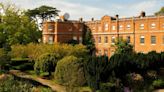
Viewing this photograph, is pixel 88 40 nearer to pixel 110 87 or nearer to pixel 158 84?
pixel 158 84

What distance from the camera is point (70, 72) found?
1177 inches

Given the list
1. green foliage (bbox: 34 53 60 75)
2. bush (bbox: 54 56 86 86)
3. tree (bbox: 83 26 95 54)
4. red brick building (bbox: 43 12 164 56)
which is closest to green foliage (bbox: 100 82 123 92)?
bush (bbox: 54 56 86 86)

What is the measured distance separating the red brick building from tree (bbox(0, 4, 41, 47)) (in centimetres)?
750

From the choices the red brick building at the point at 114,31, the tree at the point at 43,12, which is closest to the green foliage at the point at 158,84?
the red brick building at the point at 114,31

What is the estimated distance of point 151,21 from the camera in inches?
2026

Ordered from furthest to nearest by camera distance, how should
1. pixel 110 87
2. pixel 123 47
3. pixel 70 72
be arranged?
pixel 123 47, pixel 70 72, pixel 110 87

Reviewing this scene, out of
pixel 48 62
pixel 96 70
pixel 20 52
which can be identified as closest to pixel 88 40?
pixel 20 52

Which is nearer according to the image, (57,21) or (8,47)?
(8,47)

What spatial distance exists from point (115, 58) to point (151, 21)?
23236 millimetres

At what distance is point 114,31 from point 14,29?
61.4 feet

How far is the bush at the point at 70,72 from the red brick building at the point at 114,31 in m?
23.0

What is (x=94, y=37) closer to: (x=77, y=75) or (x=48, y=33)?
(x=48, y=33)

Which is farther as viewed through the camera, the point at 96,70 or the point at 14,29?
the point at 14,29

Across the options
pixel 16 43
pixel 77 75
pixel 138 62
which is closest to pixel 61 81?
pixel 77 75
